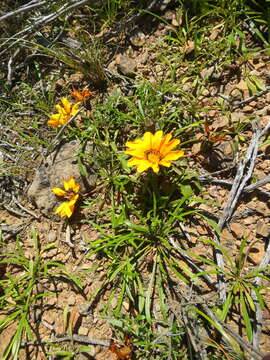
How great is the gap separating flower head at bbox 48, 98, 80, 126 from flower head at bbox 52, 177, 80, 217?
0.53 metres

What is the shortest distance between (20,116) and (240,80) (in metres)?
2.04

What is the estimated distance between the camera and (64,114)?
95.3 inches

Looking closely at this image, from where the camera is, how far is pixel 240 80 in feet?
7.34

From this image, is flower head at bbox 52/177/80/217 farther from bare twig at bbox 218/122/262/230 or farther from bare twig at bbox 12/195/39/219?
bare twig at bbox 218/122/262/230

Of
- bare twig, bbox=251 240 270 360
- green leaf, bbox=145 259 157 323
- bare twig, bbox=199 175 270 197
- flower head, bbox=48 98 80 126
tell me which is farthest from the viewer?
flower head, bbox=48 98 80 126

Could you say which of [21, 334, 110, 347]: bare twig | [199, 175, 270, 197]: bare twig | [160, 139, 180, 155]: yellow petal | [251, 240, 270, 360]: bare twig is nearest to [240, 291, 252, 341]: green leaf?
[251, 240, 270, 360]: bare twig

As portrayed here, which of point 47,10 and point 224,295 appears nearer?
point 224,295

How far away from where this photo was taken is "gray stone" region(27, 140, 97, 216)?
2273 millimetres

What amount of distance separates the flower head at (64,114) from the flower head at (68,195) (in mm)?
532

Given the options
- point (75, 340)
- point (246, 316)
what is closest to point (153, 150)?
point (246, 316)

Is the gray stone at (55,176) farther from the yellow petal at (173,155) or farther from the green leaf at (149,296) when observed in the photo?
the green leaf at (149,296)

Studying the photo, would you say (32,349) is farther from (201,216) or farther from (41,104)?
(41,104)

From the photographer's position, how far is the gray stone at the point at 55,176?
7.46 ft

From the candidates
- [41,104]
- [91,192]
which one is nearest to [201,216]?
[91,192]
